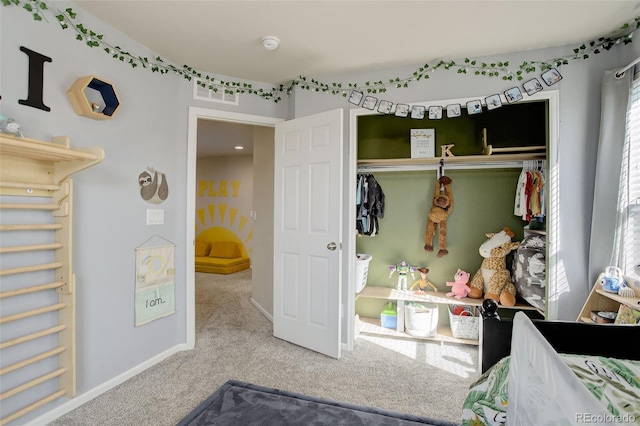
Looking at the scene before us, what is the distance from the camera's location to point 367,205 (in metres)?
3.30

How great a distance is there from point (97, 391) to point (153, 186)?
1.42 m

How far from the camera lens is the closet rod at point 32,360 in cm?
160

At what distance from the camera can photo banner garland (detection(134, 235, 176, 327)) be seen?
8.02 ft

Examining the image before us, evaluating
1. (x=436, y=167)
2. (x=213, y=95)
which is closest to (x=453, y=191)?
(x=436, y=167)

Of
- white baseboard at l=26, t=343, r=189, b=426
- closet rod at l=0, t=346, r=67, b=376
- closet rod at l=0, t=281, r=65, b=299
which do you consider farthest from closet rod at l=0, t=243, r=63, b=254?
white baseboard at l=26, t=343, r=189, b=426

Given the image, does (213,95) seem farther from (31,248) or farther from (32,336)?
(32,336)

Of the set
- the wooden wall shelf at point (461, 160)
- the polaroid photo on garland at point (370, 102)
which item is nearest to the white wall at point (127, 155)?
the polaroid photo on garland at point (370, 102)

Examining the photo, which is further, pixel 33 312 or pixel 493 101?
pixel 493 101

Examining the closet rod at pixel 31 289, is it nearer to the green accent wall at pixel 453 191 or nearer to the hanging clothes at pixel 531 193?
the green accent wall at pixel 453 191

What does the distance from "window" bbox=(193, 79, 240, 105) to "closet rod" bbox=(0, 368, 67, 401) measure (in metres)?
2.18

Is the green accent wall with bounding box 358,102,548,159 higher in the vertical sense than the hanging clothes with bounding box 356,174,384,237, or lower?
higher

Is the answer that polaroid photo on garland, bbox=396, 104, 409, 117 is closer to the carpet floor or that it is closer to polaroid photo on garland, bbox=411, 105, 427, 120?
polaroid photo on garland, bbox=411, 105, 427, 120

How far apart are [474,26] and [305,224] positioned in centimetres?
188

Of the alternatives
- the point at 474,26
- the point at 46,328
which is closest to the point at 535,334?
the point at 474,26
